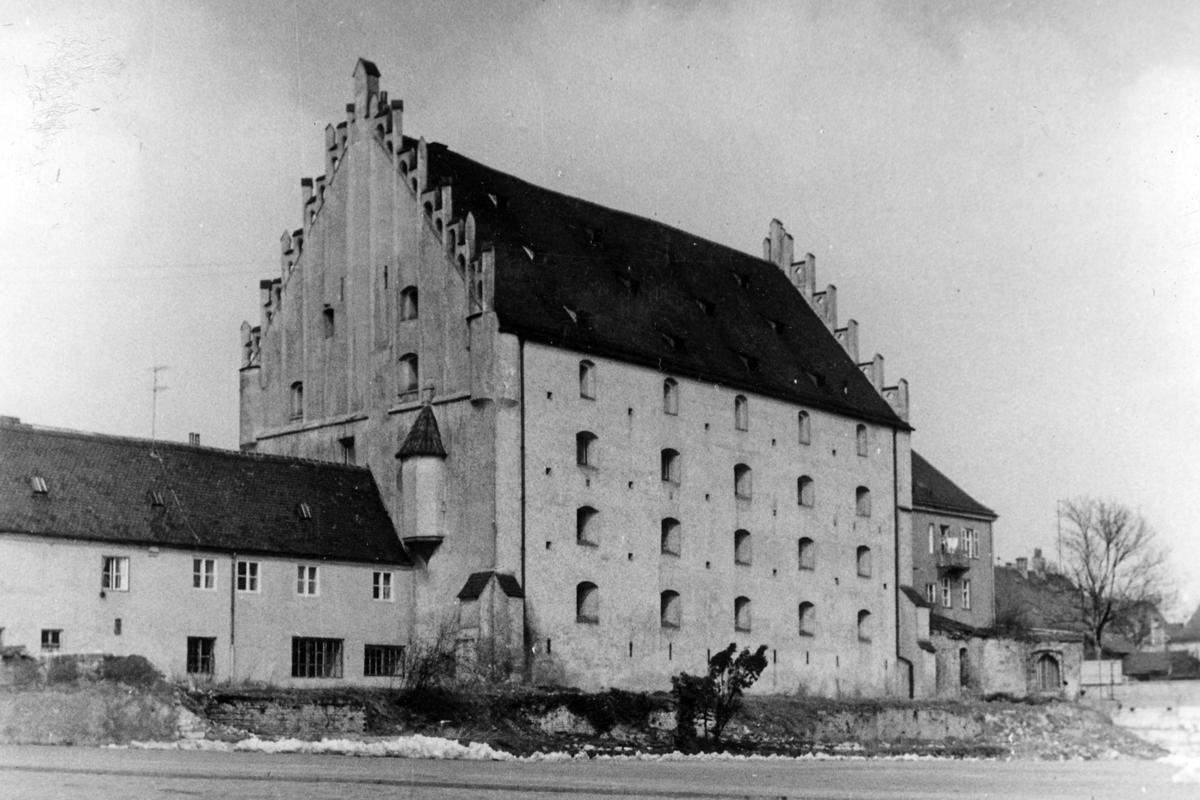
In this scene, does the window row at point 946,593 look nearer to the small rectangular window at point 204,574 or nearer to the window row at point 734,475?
the window row at point 734,475

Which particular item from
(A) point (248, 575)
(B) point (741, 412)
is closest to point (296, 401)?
(A) point (248, 575)

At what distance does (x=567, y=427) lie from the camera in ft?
140

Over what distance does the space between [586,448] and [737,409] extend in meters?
6.69

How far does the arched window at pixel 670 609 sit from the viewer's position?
45.1 metres

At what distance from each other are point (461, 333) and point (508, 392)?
200cm

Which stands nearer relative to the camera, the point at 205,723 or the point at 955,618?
the point at 205,723

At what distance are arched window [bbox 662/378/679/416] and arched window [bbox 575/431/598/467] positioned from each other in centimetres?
313

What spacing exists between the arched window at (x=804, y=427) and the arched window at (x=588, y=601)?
1059cm

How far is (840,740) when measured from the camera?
43781 millimetres

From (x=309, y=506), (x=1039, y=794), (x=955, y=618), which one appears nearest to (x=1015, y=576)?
(x=955, y=618)

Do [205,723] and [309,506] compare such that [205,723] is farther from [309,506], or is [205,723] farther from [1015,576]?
[1015,576]

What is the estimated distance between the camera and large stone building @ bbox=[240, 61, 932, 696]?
136 feet

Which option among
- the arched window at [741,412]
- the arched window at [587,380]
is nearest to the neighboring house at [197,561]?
the arched window at [587,380]

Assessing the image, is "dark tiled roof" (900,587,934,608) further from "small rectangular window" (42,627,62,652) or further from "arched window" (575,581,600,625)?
"small rectangular window" (42,627,62,652)
